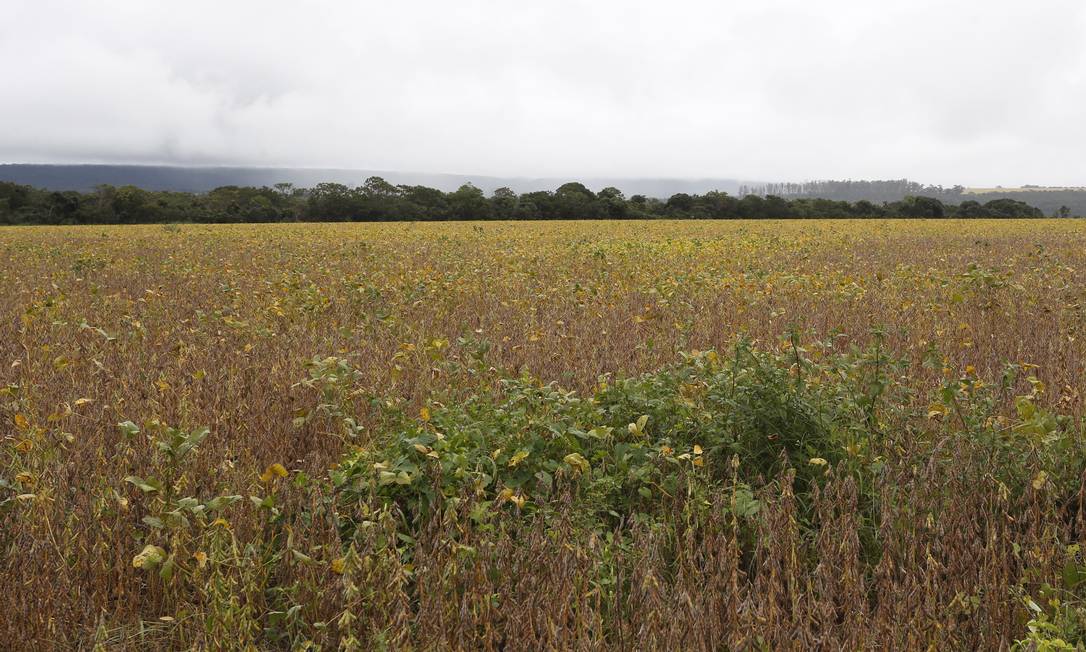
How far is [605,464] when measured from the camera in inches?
132

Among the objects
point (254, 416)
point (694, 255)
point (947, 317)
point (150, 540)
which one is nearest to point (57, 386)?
point (254, 416)

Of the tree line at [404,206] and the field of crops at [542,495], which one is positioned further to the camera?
the tree line at [404,206]

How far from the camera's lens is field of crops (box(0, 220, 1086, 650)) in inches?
87.3

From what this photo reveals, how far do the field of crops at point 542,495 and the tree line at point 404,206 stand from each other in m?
49.5

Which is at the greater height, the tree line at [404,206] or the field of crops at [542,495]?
the tree line at [404,206]

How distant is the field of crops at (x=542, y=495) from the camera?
2.22m

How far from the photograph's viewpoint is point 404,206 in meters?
56.7

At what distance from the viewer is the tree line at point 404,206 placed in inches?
2019

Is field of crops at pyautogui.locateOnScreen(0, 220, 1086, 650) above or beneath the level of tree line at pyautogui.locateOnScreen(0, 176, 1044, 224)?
beneath

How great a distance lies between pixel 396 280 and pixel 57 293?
4220 mm

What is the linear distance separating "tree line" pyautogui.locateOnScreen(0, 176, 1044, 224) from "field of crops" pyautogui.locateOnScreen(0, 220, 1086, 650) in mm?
49531

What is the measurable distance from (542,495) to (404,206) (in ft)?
184

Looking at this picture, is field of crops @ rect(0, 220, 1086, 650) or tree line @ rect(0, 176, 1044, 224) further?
tree line @ rect(0, 176, 1044, 224)

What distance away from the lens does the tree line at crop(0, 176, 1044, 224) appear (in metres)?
51.3
